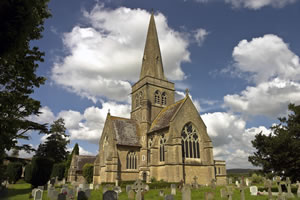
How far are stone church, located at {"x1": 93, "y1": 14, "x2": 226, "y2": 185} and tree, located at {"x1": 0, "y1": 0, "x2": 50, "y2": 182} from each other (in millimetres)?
17701

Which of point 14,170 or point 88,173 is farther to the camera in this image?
point 14,170

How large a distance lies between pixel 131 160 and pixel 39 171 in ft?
41.3

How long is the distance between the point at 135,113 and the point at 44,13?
29.8m

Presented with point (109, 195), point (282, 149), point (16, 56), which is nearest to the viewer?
point (16, 56)

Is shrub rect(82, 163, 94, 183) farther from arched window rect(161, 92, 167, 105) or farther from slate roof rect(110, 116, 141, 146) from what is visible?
arched window rect(161, 92, 167, 105)

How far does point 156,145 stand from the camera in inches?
1218

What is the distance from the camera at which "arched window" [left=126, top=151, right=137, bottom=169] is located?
106 ft

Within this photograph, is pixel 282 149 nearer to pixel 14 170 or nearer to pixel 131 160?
pixel 131 160

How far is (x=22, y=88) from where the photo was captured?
12.6 metres

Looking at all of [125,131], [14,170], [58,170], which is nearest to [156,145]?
[125,131]

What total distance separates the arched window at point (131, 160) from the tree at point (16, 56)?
19337 millimetres

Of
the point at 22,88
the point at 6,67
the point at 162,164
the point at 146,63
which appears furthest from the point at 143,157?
the point at 6,67

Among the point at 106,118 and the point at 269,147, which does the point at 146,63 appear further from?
the point at 269,147

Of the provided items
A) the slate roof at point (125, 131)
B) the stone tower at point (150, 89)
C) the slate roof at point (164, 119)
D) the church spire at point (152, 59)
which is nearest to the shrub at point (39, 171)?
the slate roof at point (125, 131)
